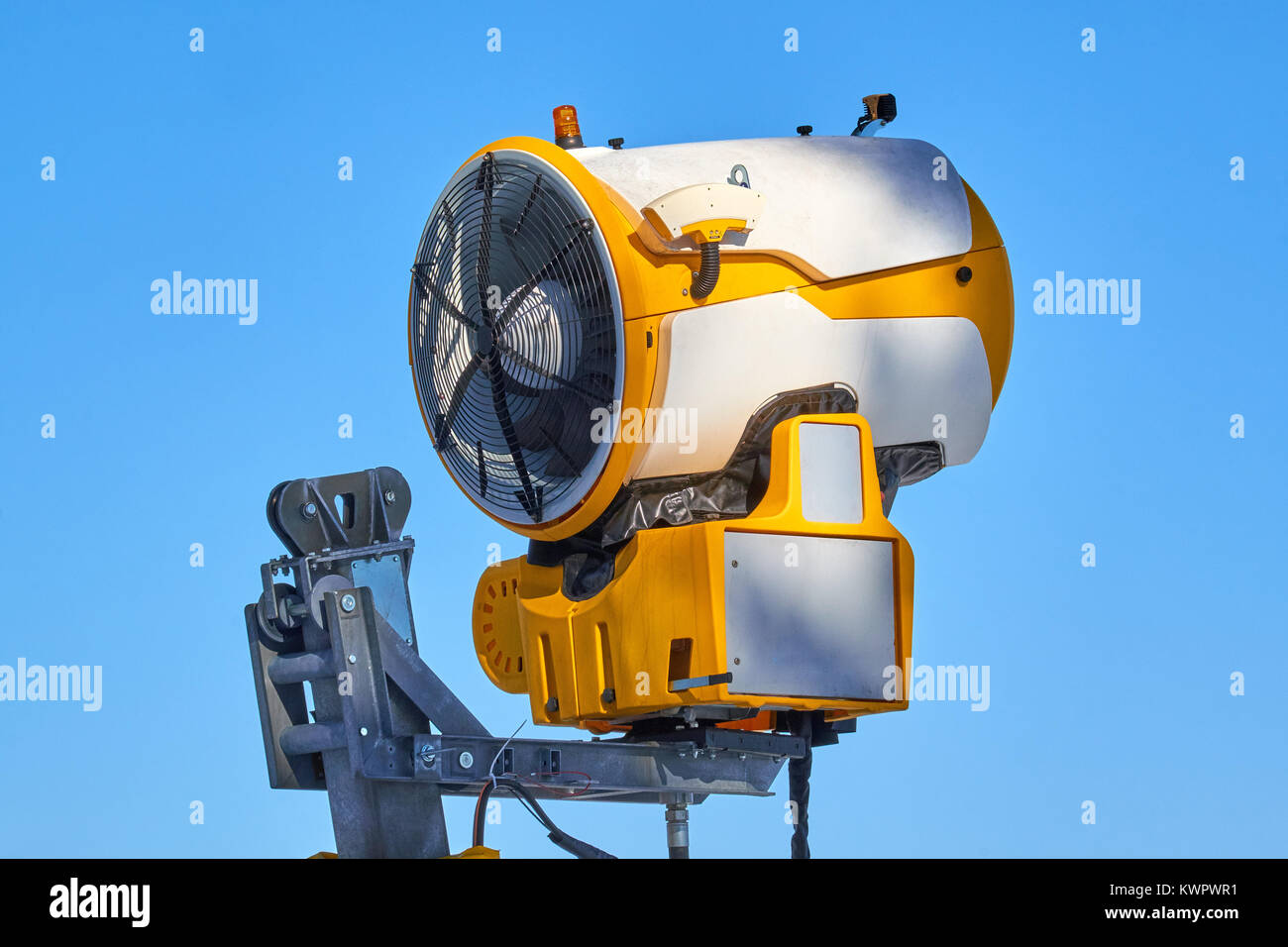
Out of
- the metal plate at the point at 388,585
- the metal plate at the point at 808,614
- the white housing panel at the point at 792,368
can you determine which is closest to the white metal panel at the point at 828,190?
the white housing panel at the point at 792,368

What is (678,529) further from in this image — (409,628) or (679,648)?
(409,628)

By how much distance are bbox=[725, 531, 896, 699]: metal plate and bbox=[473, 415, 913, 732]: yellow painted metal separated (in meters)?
0.04

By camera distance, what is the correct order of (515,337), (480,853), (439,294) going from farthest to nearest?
(439,294), (515,337), (480,853)

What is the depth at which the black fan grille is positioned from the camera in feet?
24.9

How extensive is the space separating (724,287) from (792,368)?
17.8 inches

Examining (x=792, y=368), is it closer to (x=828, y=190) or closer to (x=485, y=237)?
(x=828, y=190)

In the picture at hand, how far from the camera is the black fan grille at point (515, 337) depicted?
7.58m

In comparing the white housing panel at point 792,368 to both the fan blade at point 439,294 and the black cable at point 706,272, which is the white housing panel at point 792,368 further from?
the fan blade at point 439,294

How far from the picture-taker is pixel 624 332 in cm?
737

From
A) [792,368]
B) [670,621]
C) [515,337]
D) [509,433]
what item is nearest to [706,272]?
[792,368]

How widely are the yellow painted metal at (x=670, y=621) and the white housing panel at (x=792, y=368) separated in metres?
0.28

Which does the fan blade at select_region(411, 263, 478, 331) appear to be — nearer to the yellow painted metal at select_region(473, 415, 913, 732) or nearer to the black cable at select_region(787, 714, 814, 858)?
the yellow painted metal at select_region(473, 415, 913, 732)

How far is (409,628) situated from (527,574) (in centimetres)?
119

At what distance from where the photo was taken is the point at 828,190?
7898 millimetres
